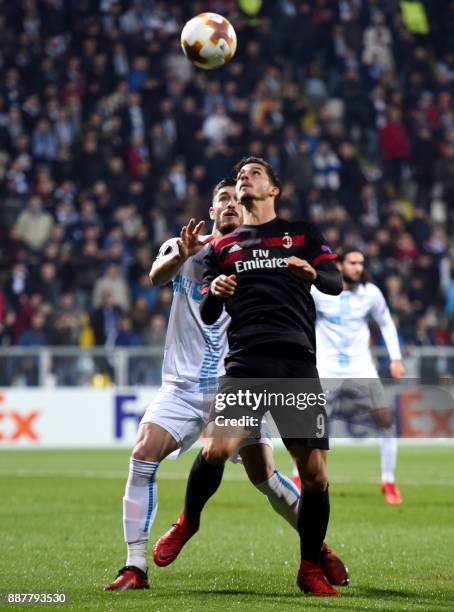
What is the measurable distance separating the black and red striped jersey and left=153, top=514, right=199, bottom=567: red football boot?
116cm

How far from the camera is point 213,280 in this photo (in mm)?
6309

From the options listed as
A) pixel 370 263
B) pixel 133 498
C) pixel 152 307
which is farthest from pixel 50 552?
pixel 370 263

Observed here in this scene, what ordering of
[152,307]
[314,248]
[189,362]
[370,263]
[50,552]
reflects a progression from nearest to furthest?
[314,248] → [189,362] → [50,552] → [152,307] → [370,263]

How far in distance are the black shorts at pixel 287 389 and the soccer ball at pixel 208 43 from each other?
3.30 metres

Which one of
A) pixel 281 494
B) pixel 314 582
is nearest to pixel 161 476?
pixel 281 494

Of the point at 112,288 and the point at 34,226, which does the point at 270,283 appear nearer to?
the point at 112,288

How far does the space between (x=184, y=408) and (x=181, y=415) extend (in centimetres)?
6

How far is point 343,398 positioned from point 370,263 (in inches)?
368

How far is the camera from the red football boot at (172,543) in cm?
677

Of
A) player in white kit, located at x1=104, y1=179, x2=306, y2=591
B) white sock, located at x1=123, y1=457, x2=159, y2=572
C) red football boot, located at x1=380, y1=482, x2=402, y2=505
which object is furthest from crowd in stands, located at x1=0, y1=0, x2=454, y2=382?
white sock, located at x1=123, y1=457, x2=159, y2=572

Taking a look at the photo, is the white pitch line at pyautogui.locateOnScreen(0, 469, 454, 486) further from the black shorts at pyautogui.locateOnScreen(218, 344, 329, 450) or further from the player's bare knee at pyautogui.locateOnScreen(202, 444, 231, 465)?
the black shorts at pyautogui.locateOnScreen(218, 344, 329, 450)

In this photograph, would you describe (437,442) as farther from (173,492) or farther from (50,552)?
(50,552)

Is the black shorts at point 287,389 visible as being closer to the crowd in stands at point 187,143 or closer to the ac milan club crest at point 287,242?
the ac milan club crest at point 287,242

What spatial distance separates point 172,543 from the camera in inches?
268
